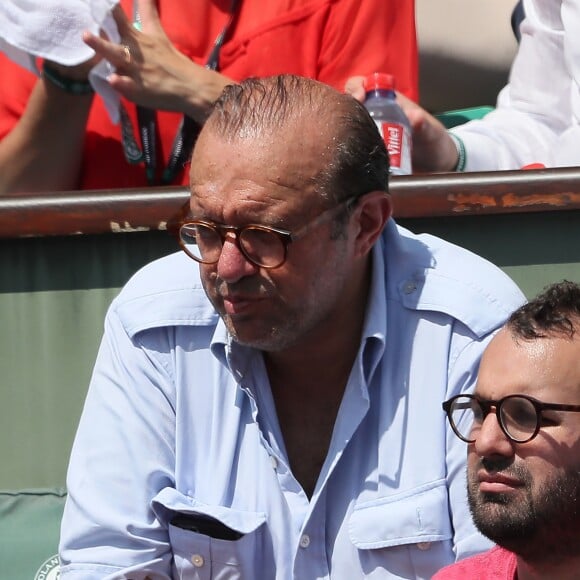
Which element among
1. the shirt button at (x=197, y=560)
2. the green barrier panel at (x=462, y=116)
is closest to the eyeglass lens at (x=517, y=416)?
the shirt button at (x=197, y=560)

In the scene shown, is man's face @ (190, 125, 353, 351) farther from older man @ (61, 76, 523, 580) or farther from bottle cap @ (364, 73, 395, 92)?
bottle cap @ (364, 73, 395, 92)

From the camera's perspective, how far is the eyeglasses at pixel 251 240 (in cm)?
223

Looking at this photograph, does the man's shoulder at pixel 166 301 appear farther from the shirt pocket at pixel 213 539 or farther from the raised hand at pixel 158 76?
the raised hand at pixel 158 76

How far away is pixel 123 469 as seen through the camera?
2.37 meters

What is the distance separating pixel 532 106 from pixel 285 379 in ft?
5.02

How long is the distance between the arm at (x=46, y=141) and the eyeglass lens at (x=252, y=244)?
3.38 feet

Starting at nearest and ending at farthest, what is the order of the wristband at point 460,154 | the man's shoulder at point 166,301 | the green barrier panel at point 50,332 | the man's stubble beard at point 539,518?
the man's stubble beard at point 539,518, the man's shoulder at point 166,301, the green barrier panel at point 50,332, the wristband at point 460,154

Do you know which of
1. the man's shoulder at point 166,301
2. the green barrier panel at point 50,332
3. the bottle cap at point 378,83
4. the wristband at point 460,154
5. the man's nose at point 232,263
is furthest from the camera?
the wristband at point 460,154

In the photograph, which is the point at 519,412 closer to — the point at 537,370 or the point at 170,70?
the point at 537,370

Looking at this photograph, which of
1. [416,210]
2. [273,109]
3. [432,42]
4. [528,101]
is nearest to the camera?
[273,109]

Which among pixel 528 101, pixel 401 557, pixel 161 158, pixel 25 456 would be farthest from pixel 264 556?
pixel 528 101

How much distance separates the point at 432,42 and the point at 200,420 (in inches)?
93.7

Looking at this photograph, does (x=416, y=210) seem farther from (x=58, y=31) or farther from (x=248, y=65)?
(x=58, y=31)

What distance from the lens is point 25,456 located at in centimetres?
297
